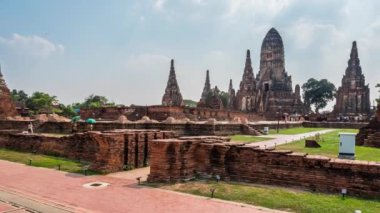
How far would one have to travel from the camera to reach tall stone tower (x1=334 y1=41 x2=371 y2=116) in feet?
185

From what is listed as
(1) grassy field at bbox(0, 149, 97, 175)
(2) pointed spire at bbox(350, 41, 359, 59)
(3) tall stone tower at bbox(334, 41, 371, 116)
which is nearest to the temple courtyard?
(1) grassy field at bbox(0, 149, 97, 175)

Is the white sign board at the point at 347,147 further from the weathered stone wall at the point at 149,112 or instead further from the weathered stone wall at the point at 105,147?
the weathered stone wall at the point at 149,112

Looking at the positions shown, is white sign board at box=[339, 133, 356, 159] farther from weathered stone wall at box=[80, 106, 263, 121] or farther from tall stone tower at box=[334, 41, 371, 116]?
tall stone tower at box=[334, 41, 371, 116]

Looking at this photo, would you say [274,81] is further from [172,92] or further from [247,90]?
[172,92]

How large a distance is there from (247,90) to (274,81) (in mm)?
5369

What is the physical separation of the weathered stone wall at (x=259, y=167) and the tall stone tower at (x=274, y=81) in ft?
172

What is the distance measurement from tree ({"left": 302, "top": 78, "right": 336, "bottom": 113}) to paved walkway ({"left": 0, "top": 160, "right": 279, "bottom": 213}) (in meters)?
80.4

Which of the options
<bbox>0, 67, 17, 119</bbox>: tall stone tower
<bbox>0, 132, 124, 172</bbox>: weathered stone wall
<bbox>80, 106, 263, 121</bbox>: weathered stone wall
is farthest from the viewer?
<bbox>0, 67, 17, 119</bbox>: tall stone tower

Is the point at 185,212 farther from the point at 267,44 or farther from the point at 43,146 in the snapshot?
the point at 267,44

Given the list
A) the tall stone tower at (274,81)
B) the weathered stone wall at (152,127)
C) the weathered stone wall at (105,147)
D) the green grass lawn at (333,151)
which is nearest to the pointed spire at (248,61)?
the tall stone tower at (274,81)

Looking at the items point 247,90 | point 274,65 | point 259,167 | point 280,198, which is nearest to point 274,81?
point 274,65

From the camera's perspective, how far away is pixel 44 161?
12.0 m

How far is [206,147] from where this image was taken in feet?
30.7

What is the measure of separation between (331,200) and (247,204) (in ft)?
5.40
